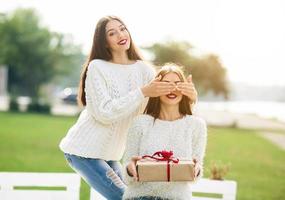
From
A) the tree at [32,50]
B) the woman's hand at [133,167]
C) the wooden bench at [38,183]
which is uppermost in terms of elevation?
the woman's hand at [133,167]

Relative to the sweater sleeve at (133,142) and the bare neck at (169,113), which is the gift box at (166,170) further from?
the bare neck at (169,113)

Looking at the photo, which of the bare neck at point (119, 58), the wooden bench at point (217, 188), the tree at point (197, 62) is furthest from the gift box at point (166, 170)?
the tree at point (197, 62)

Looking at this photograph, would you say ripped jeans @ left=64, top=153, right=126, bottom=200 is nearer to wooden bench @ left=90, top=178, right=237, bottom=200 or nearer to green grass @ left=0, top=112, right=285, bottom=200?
wooden bench @ left=90, top=178, right=237, bottom=200

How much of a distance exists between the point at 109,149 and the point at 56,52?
1343 inches

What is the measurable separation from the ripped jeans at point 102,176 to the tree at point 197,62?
22647mm

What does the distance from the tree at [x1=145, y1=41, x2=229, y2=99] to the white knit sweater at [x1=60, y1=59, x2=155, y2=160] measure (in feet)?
74.1

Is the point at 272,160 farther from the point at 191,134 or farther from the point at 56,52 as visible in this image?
the point at 56,52

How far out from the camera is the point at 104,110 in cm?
269

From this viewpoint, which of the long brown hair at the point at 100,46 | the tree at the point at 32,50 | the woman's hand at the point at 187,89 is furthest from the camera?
the tree at the point at 32,50

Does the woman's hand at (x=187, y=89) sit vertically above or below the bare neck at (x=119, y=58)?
below

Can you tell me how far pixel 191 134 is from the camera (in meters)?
2.53

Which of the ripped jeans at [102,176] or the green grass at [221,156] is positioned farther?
the green grass at [221,156]

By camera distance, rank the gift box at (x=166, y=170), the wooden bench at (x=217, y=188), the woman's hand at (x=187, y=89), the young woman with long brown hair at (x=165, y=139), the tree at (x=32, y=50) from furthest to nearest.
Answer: the tree at (x=32, y=50) → the wooden bench at (x=217, y=188) → the woman's hand at (x=187, y=89) → the young woman with long brown hair at (x=165, y=139) → the gift box at (x=166, y=170)

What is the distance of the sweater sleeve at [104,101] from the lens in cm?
263
